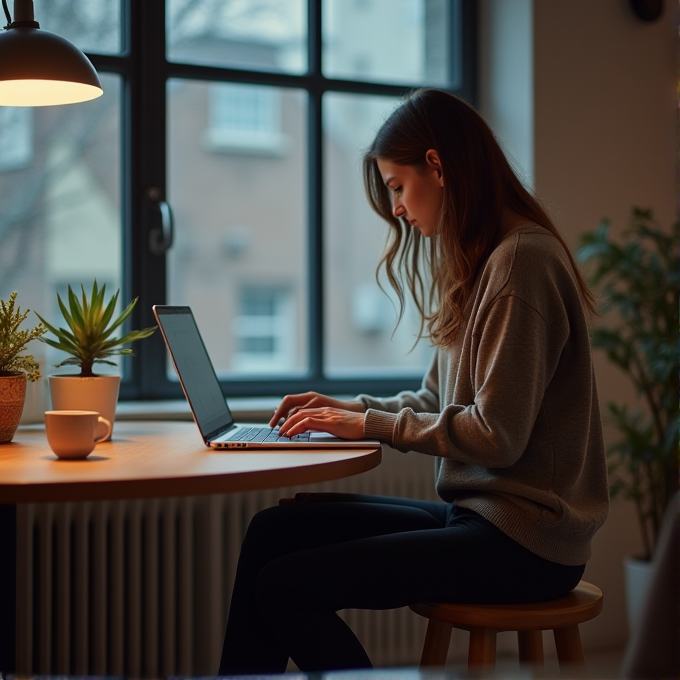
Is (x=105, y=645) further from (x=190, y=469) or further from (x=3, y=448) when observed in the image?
(x=190, y=469)

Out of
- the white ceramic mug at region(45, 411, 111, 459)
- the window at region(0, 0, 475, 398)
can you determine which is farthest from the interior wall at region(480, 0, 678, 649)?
the white ceramic mug at region(45, 411, 111, 459)

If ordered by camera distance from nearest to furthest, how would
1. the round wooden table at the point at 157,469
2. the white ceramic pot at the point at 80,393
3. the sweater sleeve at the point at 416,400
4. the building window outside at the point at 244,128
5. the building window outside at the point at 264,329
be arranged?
the round wooden table at the point at 157,469 < the white ceramic pot at the point at 80,393 < the sweater sleeve at the point at 416,400 < the building window outside at the point at 264,329 < the building window outside at the point at 244,128

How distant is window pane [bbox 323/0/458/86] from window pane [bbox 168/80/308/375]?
281 cm

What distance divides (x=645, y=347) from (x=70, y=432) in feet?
6.18

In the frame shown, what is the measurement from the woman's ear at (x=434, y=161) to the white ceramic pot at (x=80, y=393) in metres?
0.76

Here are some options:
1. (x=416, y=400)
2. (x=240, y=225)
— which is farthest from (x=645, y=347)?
(x=240, y=225)

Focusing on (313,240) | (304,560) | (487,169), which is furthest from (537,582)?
(313,240)

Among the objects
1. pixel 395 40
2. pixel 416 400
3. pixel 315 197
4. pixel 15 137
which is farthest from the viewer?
pixel 395 40

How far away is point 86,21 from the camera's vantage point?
2674 millimetres

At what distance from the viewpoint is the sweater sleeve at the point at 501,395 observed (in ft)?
4.65

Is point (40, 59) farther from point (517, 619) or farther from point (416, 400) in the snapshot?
point (517, 619)

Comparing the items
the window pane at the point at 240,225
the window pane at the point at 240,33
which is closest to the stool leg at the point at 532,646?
the window pane at the point at 240,33

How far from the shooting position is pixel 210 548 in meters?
2.42

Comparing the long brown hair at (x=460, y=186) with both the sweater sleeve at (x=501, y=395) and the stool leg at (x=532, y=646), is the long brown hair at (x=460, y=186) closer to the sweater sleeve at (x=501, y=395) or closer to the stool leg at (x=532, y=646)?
the sweater sleeve at (x=501, y=395)
